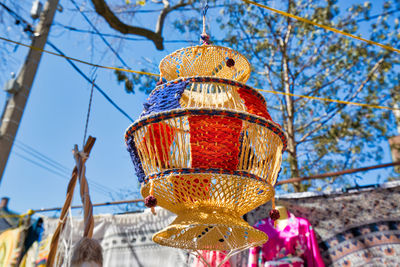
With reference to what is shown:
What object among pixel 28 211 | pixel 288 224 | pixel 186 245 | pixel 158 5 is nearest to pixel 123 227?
pixel 28 211

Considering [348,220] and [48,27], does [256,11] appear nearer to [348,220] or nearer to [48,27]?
[48,27]

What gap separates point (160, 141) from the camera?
1021 mm

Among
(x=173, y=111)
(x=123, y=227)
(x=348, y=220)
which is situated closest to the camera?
(x=173, y=111)

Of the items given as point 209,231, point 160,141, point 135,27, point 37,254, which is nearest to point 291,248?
point 209,231

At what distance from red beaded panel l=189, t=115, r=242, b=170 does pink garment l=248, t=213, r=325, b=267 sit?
45.3 inches

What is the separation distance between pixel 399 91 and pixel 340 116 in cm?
90

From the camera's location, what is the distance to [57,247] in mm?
1349

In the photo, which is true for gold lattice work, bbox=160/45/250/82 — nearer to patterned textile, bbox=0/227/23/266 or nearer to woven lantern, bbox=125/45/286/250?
woven lantern, bbox=125/45/286/250

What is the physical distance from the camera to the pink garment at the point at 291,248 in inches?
73.5

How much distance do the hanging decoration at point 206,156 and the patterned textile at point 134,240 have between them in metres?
1.32

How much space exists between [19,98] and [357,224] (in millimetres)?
2259

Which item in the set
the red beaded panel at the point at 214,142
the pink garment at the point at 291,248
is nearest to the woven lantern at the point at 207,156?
the red beaded panel at the point at 214,142

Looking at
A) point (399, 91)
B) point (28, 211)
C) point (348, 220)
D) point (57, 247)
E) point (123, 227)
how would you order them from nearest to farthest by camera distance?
point (57, 247) < point (348, 220) < point (123, 227) < point (28, 211) < point (399, 91)

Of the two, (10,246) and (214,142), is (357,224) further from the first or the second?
(10,246)
